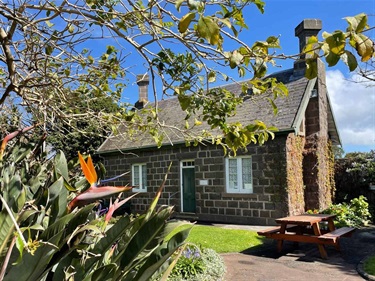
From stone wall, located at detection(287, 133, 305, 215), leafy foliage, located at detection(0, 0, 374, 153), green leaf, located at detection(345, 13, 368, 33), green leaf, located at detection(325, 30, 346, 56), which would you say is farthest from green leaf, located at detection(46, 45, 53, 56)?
stone wall, located at detection(287, 133, 305, 215)

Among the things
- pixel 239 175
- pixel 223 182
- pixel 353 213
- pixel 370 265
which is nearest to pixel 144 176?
pixel 223 182

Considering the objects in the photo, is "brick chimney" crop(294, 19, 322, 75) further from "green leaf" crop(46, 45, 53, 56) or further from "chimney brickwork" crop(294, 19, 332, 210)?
"green leaf" crop(46, 45, 53, 56)

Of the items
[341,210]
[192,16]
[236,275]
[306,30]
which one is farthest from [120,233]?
[306,30]

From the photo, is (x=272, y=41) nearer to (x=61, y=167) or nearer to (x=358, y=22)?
(x=358, y=22)

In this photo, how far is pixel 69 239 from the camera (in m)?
1.61

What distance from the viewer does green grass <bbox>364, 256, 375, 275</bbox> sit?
270 inches

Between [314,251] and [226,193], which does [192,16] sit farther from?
[226,193]

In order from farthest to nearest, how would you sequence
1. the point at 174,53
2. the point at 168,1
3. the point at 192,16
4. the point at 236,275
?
the point at 236,275
the point at 174,53
the point at 168,1
the point at 192,16

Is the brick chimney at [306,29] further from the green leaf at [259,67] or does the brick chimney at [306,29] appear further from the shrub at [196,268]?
the green leaf at [259,67]

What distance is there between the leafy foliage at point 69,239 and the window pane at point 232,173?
1214 cm

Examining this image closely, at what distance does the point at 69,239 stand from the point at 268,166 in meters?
11.9

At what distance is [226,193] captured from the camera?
1399 cm

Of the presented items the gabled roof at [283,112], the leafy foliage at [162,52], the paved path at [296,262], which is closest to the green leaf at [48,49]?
the leafy foliage at [162,52]

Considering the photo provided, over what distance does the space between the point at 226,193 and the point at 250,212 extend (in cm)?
122
